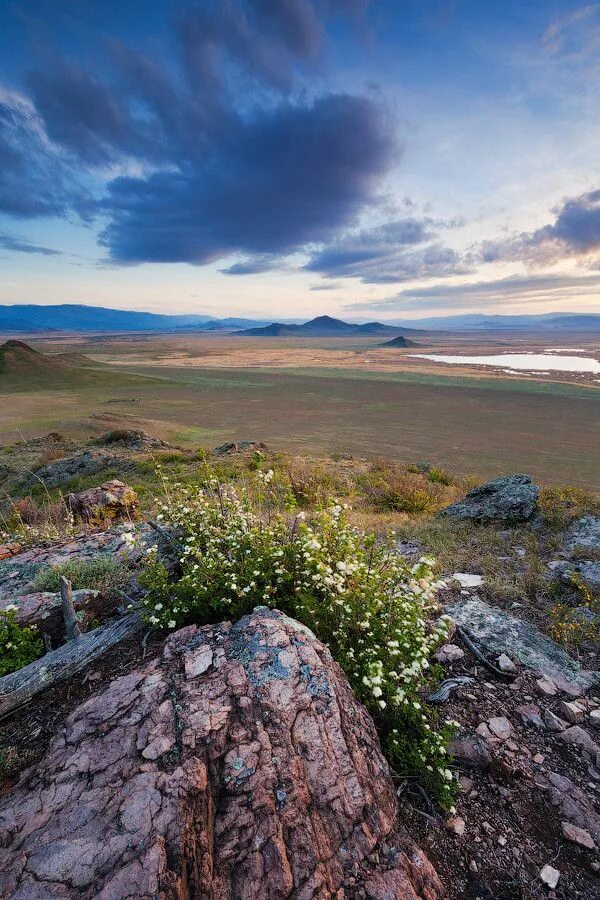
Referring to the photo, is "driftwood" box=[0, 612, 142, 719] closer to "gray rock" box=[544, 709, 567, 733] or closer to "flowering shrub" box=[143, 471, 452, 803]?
"flowering shrub" box=[143, 471, 452, 803]

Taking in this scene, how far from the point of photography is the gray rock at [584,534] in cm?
799

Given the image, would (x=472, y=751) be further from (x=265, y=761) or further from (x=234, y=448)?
(x=234, y=448)

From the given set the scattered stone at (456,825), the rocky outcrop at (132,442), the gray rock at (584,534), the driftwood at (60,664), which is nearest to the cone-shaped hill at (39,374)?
the rocky outcrop at (132,442)

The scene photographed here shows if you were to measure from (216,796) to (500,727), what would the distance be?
277 centimetres

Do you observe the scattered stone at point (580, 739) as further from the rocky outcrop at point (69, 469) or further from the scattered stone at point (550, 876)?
the rocky outcrop at point (69, 469)

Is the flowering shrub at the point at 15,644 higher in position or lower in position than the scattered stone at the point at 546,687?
higher

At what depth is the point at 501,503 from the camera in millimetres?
10617

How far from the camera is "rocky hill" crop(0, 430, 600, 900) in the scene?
2324 millimetres

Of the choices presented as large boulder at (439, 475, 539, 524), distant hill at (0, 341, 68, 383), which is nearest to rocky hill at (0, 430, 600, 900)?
large boulder at (439, 475, 539, 524)

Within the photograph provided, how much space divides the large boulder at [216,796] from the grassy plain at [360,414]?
71.1ft

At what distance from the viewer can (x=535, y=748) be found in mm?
3738

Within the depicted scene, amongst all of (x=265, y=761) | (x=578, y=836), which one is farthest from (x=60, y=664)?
(x=578, y=836)

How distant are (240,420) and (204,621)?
120ft

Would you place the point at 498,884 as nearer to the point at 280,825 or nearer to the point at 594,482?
the point at 280,825
